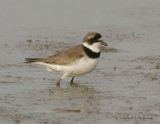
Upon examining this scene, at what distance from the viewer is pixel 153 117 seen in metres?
9.91

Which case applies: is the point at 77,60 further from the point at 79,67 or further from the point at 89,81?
the point at 89,81

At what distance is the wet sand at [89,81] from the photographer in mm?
10141

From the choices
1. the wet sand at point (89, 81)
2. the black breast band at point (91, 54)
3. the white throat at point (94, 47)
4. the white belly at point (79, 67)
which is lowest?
the wet sand at point (89, 81)

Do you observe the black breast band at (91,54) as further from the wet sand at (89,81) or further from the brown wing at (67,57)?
the wet sand at (89,81)

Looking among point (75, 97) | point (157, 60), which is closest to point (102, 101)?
point (75, 97)

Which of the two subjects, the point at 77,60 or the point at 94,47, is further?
the point at 94,47

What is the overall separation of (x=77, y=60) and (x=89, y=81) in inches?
29.5

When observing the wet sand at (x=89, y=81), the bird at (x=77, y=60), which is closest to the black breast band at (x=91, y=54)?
the bird at (x=77, y=60)

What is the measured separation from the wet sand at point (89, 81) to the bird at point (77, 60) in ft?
1.08

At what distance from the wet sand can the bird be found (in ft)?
1.08

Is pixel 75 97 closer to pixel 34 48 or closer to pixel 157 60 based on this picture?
pixel 157 60

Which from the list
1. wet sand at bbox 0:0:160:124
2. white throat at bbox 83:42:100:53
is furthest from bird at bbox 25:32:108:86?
wet sand at bbox 0:0:160:124

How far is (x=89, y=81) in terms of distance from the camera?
13305mm

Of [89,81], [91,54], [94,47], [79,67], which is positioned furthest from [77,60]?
[89,81]
